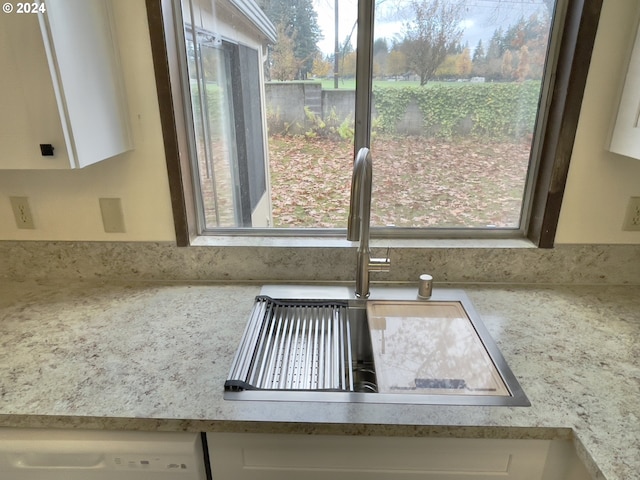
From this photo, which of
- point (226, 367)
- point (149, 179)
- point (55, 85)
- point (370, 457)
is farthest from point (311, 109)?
point (370, 457)

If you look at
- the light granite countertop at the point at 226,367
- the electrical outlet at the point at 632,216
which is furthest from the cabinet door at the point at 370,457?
the electrical outlet at the point at 632,216

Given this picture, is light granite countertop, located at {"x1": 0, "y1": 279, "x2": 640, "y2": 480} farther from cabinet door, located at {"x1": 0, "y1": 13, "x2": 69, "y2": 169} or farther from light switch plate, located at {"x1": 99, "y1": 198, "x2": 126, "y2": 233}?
cabinet door, located at {"x1": 0, "y1": 13, "x2": 69, "y2": 169}

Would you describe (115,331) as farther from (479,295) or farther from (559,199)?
(559,199)

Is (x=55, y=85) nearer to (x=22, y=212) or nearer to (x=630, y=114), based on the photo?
(x=22, y=212)

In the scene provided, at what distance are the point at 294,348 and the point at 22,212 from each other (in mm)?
1023

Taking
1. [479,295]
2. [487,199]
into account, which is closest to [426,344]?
[479,295]

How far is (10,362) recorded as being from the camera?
1.02 meters

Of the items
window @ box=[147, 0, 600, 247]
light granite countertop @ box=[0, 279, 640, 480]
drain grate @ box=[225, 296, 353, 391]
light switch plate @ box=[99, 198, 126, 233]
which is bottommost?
drain grate @ box=[225, 296, 353, 391]

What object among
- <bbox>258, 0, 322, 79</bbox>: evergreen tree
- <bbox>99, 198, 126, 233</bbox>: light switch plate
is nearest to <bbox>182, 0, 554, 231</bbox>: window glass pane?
<bbox>258, 0, 322, 79</bbox>: evergreen tree

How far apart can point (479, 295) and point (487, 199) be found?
339 millimetres

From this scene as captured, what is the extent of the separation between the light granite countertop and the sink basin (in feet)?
0.12

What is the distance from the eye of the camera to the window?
4.07 ft

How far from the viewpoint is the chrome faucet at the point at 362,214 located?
1.15 metres

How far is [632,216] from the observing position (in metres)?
1.32
